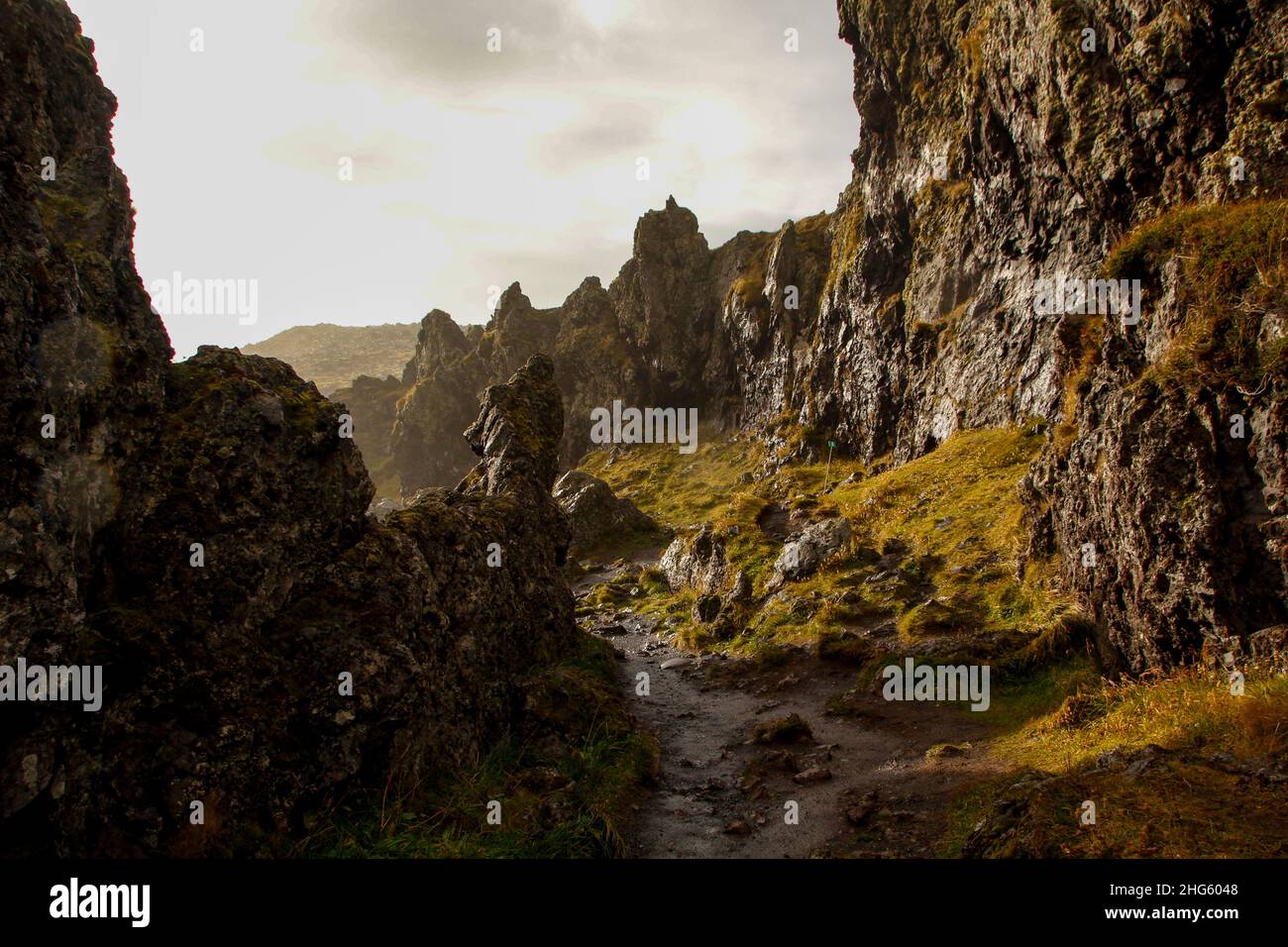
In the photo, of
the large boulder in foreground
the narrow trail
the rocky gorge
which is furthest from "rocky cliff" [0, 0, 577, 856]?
the large boulder in foreground

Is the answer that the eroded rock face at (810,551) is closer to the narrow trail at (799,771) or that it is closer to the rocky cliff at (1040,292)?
Answer: the narrow trail at (799,771)

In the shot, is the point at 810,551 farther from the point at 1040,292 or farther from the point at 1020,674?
the point at 1040,292

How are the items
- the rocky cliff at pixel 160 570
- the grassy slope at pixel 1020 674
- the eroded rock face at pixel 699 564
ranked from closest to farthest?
the rocky cliff at pixel 160 570
the grassy slope at pixel 1020 674
the eroded rock face at pixel 699 564

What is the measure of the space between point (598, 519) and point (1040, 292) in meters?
40.7

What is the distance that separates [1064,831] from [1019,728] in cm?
806

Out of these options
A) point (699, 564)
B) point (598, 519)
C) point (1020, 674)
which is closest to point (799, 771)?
point (1020, 674)

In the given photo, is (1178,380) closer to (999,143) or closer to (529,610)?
(529,610)

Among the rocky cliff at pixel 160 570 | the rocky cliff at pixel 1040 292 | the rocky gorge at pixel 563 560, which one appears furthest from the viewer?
the rocky cliff at pixel 1040 292

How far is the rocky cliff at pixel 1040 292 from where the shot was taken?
48.7ft

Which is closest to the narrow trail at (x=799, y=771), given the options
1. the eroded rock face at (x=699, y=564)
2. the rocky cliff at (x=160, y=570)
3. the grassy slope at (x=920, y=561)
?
the grassy slope at (x=920, y=561)

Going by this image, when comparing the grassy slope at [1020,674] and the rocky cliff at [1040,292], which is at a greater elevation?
the rocky cliff at [1040,292]

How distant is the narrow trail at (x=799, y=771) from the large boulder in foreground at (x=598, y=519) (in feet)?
129

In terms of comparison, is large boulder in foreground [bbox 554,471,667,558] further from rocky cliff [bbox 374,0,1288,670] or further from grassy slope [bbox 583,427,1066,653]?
rocky cliff [bbox 374,0,1288,670]

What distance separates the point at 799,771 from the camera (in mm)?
16828
